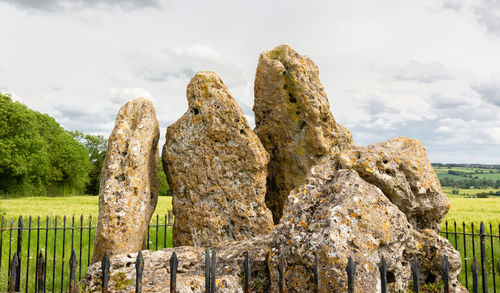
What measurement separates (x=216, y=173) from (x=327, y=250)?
4.52 metres

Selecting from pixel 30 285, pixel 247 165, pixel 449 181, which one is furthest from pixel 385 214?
pixel 449 181

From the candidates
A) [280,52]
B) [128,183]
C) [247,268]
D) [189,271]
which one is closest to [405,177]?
[189,271]

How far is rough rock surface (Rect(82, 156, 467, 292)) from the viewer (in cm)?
553

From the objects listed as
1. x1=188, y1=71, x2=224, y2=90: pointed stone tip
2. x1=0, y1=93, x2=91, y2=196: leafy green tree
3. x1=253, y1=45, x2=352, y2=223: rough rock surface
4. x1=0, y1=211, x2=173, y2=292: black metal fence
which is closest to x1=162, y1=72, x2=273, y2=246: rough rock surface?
x1=188, y1=71, x2=224, y2=90: pointed stone tip

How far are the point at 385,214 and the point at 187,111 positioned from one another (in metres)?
5.38

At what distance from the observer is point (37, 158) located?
129ft

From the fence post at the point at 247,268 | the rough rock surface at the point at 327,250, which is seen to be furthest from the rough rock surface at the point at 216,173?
the fence post at the point at 247,268

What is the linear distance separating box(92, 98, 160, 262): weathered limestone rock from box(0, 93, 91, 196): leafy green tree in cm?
3041

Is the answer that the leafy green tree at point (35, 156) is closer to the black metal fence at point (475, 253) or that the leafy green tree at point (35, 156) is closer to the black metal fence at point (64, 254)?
the black metal fence at point (64, 254)

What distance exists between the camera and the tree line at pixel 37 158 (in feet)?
121

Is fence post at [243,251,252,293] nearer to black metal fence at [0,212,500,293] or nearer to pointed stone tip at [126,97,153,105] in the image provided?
black metal fence at [0,212,500,293]

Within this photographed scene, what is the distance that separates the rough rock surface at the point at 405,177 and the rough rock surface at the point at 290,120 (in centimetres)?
194

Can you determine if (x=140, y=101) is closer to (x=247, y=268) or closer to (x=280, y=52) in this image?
(x=280, y=52)

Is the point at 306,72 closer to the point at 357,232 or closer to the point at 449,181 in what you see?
the point at 357,232
